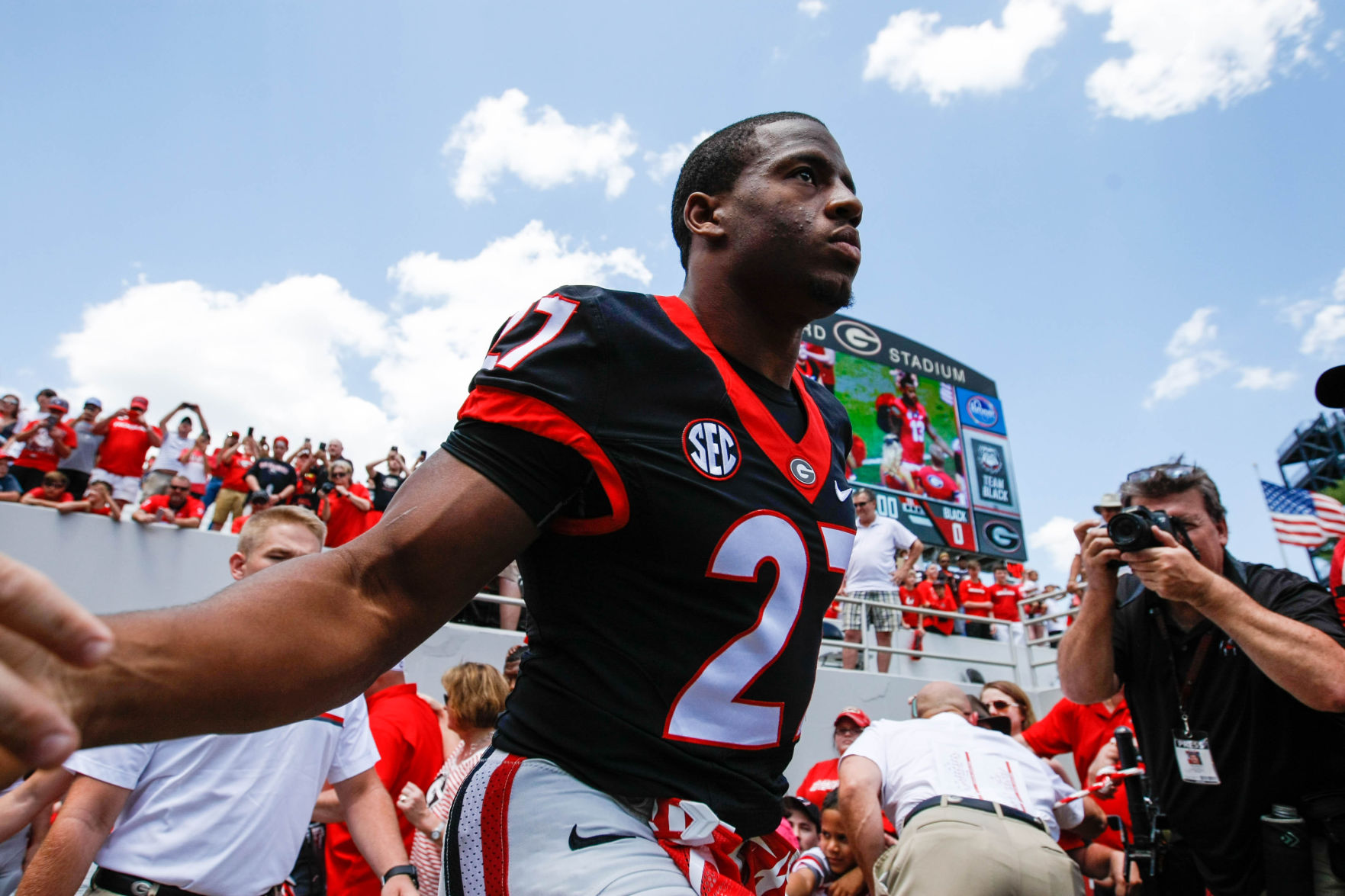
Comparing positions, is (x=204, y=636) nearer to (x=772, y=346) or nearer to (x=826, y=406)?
(x=772, y=346)

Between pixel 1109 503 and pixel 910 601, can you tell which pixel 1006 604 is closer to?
pixel 910 601

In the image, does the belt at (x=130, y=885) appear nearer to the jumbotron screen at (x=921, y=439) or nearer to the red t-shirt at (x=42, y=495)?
the red t-shirt at (x=42, y=495)

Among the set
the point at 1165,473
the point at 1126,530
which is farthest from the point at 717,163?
the point at 1165,473

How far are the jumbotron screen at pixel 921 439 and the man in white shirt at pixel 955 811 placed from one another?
39.2 feet

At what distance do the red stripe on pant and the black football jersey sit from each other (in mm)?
46

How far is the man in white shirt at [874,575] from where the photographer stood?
30.8 ft

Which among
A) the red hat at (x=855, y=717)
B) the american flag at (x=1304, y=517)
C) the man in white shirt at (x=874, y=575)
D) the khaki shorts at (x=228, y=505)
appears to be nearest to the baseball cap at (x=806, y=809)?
the red hat at (x=855, y=717)

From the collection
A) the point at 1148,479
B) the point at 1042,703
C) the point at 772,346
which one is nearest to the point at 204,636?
the point at 772,346

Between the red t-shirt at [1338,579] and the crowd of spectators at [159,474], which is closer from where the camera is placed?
the red t-shirt at [1338,579]

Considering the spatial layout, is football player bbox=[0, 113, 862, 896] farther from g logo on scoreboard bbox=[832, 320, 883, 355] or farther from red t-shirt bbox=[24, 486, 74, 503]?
g logo on scoreboard bbox=[832, 320, 883, 355]

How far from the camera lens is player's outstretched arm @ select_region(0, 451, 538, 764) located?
0.55 m

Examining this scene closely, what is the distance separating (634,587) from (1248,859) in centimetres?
247

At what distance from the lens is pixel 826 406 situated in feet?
6.29

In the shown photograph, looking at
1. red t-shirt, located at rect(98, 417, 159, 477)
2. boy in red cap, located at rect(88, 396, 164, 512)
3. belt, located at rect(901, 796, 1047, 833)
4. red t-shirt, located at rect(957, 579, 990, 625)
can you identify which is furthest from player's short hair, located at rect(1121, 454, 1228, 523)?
red t-shirt, located at rect(957, 579, 990, 625)
